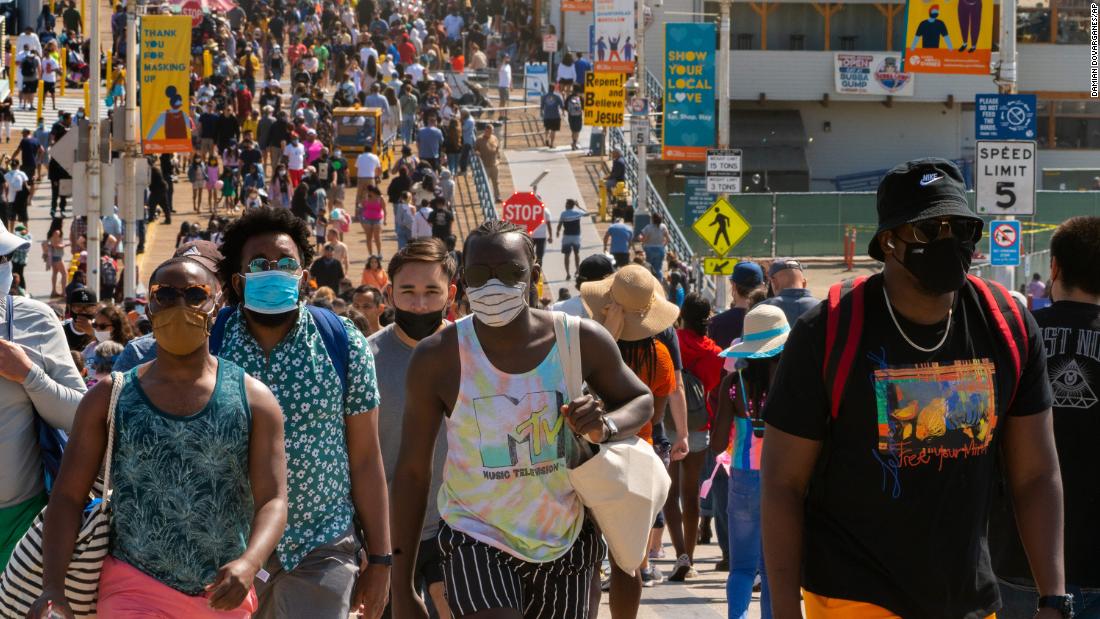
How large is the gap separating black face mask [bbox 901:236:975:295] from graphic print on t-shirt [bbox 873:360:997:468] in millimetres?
201

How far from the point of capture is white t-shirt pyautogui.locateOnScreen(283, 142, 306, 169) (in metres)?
34.4

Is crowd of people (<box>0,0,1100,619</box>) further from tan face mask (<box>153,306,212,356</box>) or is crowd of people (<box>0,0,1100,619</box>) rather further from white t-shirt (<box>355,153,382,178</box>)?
white t-shirt (<box>355,153,382,178</box>)

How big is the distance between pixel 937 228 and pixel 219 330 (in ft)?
7.73

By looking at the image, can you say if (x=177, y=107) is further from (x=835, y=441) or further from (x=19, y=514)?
(x=835, y=441)

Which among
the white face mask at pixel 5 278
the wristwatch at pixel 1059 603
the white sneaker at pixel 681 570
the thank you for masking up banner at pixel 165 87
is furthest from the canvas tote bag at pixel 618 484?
the thank you for masking up banner at pixel 165 87

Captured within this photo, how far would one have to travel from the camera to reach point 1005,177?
55.8 ft

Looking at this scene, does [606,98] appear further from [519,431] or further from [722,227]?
[519,431]

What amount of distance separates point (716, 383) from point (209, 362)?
612 centimetres

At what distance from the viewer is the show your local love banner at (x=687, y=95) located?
28.9 meters

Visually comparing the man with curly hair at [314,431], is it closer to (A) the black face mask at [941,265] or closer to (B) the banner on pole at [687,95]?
(A) the black face mask at [941,265]

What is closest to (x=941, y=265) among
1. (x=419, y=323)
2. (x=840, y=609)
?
(x=840, y=609)

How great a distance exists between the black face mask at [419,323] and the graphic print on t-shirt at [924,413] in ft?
8.55

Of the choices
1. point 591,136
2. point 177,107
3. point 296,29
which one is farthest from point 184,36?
point 296,29

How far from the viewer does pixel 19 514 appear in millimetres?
5621
